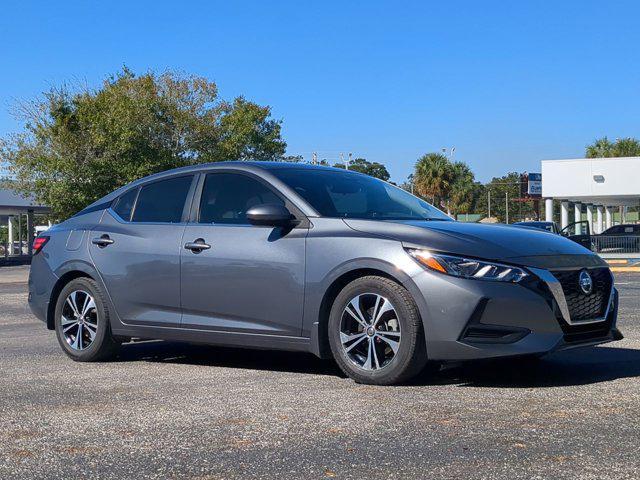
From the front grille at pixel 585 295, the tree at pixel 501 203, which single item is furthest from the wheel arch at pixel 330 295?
the tree at pixel 501 203

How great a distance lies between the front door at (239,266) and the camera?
6320 millimetres

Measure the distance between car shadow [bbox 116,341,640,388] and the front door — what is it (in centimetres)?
50

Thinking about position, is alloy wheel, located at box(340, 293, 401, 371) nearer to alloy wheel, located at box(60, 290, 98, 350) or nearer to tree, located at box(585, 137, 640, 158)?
alloy wheel, located at box(60, 290, 98, 350)

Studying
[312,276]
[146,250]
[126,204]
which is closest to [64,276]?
[126,204]

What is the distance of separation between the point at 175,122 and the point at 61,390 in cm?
4056

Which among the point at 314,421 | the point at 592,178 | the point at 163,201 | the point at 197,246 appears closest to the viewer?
the point at 314,421

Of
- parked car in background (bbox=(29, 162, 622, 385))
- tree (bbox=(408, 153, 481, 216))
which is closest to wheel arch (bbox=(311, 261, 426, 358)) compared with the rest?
parked car in background (bbox=(29, 162, 622, 385))

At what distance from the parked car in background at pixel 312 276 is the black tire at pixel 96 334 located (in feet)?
0.04

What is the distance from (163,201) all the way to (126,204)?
456 millimetres

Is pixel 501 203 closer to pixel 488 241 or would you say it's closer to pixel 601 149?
pixel 601 149

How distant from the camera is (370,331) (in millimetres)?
5887

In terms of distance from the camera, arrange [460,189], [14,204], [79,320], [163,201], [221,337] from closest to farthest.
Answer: [221,337], [163,201], [79,320], [14,204], [460,189]

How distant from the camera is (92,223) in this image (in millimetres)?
7820

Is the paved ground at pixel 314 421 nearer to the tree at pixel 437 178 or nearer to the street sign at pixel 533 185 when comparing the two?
the street sign at pixel 533 185
